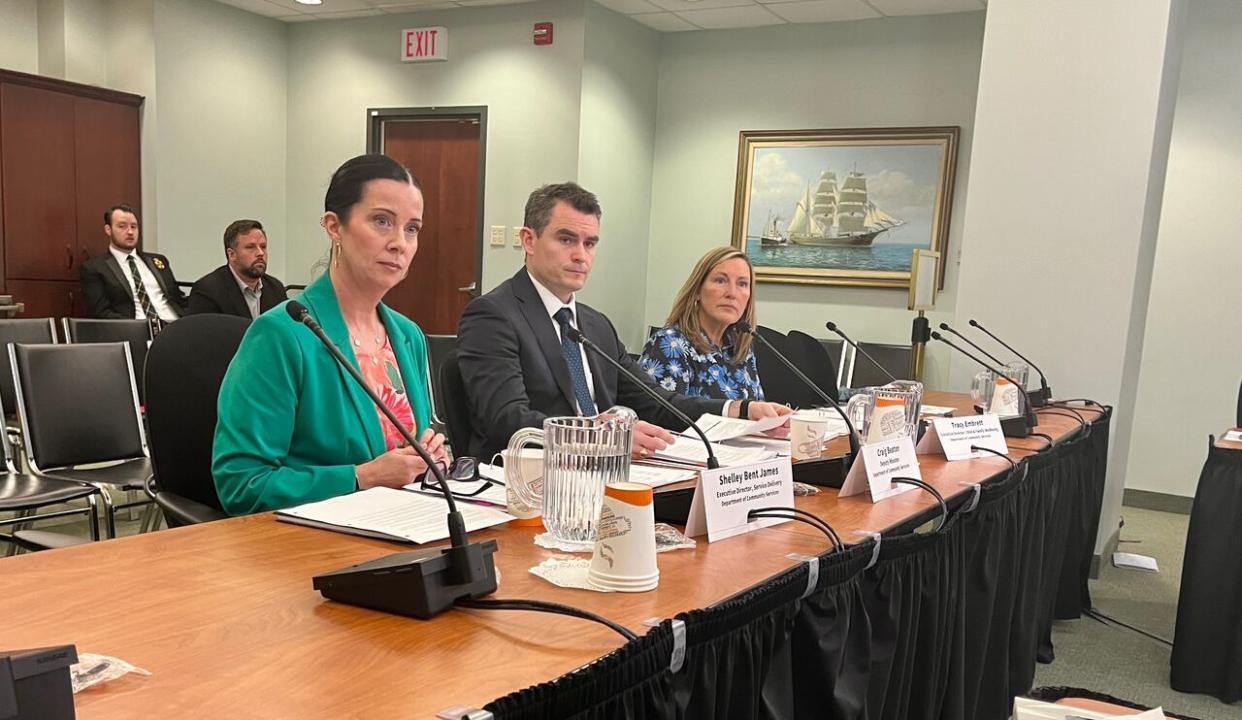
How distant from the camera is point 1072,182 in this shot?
3.82 metres

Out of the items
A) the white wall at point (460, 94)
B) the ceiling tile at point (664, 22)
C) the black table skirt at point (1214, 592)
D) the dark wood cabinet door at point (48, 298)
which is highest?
the ceiling tile at point (664, 22)

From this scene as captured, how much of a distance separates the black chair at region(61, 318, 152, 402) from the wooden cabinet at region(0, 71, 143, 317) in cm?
225

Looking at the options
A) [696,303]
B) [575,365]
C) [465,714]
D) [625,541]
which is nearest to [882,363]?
[696,303]

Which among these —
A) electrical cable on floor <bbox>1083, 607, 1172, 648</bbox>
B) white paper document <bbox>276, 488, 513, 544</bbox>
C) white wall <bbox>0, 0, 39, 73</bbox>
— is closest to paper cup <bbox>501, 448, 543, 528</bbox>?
white paper document <bbox>276, 488, 513, 544</bbox>

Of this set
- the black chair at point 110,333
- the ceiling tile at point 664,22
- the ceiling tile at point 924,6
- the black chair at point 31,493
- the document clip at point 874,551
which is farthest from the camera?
the ceiling tile at point 664,22

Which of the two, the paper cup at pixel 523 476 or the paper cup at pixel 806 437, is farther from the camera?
the paper cup at pixel 806 437

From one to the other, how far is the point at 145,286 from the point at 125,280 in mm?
122

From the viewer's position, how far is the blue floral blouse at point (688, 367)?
2801mm

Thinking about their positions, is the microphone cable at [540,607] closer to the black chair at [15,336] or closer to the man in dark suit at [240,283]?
the black chair at [15,336]

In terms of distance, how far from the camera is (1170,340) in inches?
209

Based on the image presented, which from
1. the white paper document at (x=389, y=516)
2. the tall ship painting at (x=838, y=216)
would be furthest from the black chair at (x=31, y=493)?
the tall ship painting at (x=838, y=216)

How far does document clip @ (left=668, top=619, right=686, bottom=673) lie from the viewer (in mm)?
997

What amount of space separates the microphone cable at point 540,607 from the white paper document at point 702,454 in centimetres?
83

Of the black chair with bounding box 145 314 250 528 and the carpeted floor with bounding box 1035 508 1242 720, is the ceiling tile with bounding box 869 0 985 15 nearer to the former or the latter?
the carpeted floor with bounding box 1035 508 1242 720
